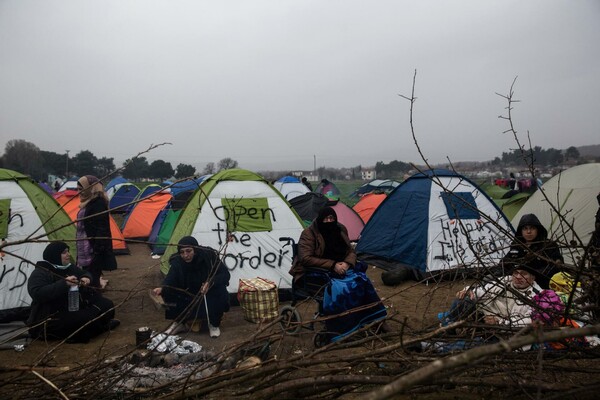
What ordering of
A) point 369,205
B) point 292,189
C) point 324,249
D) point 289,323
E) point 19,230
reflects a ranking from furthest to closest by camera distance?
1. point 292,189
2. point 369,205
3. point 19,230
4. point 324,249
5. point 289,323

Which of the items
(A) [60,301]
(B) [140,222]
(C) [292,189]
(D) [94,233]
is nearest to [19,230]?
(D) [94,233]

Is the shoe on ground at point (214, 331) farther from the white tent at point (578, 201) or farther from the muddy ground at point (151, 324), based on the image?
the white tent at point (578, 201)

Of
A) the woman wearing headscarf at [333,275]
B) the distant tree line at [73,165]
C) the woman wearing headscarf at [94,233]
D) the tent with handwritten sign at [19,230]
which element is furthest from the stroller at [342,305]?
the distant tree line at [73,165]

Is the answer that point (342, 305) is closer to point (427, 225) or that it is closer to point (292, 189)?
point (427, 225)

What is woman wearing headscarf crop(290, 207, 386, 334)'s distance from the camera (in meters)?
4.24

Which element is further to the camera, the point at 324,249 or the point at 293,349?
the point at 324,249

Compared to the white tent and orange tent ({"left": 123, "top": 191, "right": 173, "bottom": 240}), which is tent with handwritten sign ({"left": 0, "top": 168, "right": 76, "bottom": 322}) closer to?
orange tent ({"left": 123, "top": 191, "right": 173, "bottom": 240})

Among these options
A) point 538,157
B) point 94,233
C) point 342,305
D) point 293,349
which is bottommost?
point 293,349

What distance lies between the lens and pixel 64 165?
4350 cm

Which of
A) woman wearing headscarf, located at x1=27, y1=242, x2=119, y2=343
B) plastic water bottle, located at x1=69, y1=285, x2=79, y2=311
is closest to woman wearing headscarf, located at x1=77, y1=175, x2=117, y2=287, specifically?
woman wearing headscarf, located at x1=27, y1=242, x2=119, y2=343

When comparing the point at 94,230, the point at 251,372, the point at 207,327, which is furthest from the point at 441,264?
the point at 251,372

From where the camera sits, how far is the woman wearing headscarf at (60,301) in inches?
173

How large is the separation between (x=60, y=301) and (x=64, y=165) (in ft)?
148

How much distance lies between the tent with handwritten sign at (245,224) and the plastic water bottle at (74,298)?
1.79 meters
